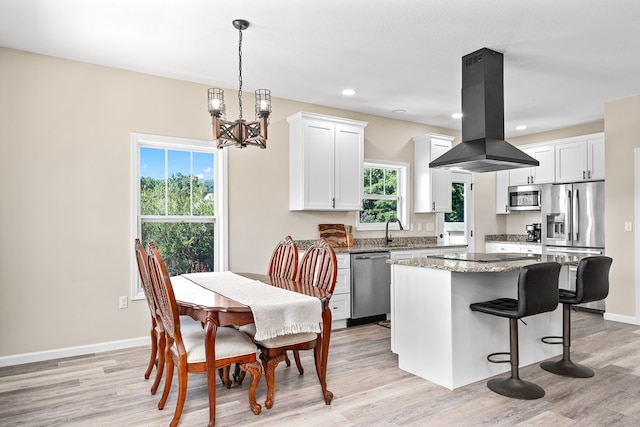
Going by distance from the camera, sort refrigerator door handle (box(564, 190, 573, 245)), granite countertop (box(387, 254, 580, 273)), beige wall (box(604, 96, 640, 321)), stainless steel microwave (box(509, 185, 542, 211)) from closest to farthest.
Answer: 1. granite countertop (box(387, 254, 580, 273))
2. beige wall (box(604, 96, 640, 321))
3. refrigerator door handle (box(564, 190, 573, 245))
4. stainless steel microwave (box(509, 185, 542, 211))

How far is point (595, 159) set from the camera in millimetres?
5727

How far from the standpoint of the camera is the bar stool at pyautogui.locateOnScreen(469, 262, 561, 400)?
9.17ft

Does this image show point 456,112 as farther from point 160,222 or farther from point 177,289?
point 177,289

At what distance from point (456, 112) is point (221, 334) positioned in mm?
4546

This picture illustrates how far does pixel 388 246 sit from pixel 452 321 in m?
2.78

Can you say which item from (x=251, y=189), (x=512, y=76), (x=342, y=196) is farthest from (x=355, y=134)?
(x=512, y=76)

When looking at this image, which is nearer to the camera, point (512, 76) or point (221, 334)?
point (221, 334)

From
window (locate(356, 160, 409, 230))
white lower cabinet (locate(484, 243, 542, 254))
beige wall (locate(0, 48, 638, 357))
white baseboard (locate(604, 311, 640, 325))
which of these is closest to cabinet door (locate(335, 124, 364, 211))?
window (locate(356, 160, 409, 230))

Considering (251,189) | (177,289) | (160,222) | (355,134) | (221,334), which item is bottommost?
(221,334)

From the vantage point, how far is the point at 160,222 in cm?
439

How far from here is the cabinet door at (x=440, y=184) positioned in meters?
6.12

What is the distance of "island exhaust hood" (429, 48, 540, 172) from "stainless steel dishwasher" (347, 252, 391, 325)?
1614 mm

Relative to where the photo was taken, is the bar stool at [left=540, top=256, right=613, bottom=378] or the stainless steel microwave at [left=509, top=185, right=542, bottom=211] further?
the stainless steel microwave at [left=509, top=185, right=542, bottom=211]

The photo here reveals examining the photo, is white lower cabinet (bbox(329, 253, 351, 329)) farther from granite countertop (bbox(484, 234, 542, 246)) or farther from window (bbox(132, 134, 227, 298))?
granite countertop (bbox(484, 234, 542, 246))
